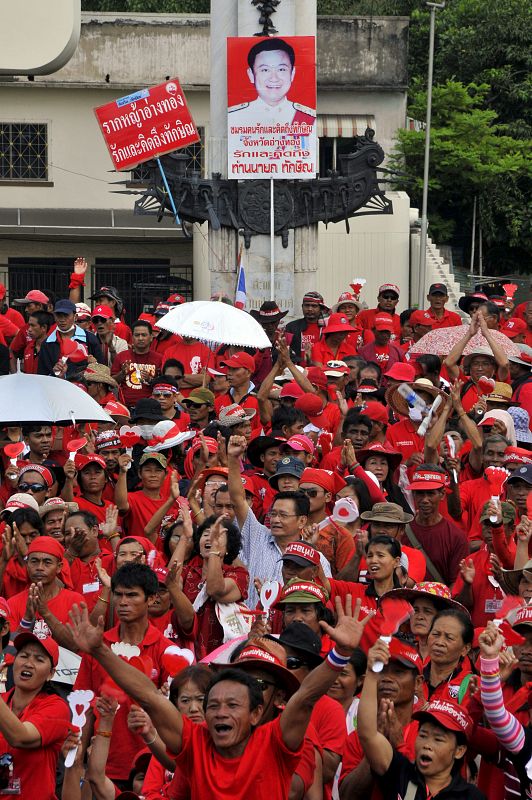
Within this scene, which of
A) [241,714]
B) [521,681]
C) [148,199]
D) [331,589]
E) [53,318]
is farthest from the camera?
[148,199]

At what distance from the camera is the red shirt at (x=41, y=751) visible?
7.49m

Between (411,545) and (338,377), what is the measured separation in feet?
12.7

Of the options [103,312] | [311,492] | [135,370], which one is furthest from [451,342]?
[311,492]

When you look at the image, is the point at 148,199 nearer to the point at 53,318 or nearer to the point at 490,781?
the point at 53,318

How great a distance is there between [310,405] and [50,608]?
163 inches

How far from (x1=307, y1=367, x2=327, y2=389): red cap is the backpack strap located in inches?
134

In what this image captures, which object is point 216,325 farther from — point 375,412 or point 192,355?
point 375,412

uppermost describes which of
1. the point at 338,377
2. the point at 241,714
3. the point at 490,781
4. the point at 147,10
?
the point at 147,10

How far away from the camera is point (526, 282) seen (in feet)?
104

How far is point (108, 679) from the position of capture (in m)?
7.98

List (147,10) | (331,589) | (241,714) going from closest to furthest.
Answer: (241,714), (331,589), (147,10)

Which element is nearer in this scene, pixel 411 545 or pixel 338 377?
pixel 411 545

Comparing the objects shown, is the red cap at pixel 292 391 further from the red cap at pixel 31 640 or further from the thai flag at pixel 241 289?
the red cap at pixel 31 640

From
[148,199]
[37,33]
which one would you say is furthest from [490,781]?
[148,199]
